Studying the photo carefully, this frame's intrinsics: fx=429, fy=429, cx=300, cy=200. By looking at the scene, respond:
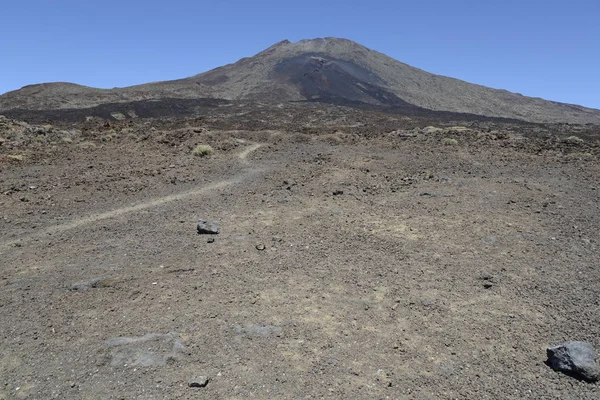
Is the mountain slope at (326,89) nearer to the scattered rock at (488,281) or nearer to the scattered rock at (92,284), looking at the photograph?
the scattered rock at (92,284)

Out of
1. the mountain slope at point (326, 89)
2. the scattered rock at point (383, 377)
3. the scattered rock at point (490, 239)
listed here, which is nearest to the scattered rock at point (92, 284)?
the scattered rock at point (383, 377)

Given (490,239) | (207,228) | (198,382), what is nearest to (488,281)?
(490,239)

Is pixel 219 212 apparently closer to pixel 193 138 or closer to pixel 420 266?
pixel 420 266

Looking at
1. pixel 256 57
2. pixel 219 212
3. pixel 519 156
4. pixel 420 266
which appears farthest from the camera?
pixel 256 57

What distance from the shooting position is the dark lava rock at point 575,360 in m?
4.39

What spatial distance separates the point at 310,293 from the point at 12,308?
4016 mm

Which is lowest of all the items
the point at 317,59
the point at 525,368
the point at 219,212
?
the point at 525,368

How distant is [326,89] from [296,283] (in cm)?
8184

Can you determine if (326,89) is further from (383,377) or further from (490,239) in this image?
(383,377)

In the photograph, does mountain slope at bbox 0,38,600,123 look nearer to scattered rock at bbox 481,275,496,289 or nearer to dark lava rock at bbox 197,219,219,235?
dark lava rock at bbox 197,219,219,235

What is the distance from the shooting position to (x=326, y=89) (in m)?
84.8

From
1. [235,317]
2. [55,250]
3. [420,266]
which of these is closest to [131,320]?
[235,317]

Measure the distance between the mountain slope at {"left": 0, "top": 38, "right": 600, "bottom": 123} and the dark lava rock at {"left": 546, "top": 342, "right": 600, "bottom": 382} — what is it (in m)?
59.6

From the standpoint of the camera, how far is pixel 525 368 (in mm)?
4586
